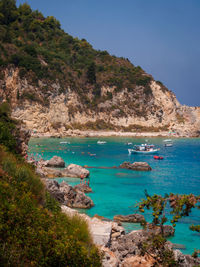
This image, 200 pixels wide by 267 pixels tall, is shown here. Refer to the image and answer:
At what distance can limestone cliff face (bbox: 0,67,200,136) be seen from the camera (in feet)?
286

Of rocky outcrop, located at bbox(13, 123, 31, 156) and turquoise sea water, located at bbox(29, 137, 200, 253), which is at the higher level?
rocky outcrop, located at bbox(13, 123, 31, 156)

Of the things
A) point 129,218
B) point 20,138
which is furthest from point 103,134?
point 20,138

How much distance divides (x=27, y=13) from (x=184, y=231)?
4515 inches

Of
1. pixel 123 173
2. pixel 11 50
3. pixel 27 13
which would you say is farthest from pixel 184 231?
pixel 27 13

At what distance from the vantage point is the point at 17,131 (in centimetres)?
1886

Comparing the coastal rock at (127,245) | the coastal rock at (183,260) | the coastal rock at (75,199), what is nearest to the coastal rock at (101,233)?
the coastal rock at (127,245)

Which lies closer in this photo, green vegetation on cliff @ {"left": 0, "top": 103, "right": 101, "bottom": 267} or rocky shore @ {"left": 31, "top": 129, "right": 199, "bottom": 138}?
green vegetation on cliff @ {"left": 0, "top": 103, "right": 101, "bottom": 267}

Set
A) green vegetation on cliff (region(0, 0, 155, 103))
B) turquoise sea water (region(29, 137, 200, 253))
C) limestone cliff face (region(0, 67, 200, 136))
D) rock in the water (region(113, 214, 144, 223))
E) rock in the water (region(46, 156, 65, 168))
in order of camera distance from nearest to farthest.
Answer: turquoise sea water (region(29, 137, 200, 253))
rock in the water (region(113, 214, 144, 223))
rock in the water (region(46, 156, 65, 168))
limestone cliff face (region(0, 67, 200, 136))
green vegetation on cliff (region(0, 0, 155, 103))

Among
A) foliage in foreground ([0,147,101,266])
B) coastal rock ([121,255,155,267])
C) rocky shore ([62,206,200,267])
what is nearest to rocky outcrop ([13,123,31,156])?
rocky shore ([62,206,200,267])

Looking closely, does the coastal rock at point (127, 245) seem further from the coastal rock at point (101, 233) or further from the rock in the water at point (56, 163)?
the rock in the water at point (56, 163)

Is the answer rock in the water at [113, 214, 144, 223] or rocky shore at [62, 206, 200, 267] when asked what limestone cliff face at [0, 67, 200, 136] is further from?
rocky shore at [62, 206, 200, 267]

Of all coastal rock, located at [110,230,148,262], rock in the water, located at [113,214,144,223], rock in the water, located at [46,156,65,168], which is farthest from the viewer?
rock in the water, located at [46,156,65,168]

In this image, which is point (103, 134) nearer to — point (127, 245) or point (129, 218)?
point (129, 218)

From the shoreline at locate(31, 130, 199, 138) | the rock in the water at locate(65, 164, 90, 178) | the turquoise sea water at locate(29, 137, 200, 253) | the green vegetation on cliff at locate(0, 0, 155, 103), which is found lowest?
the turquoise sea water at locate(29, 137, 200, 253)
